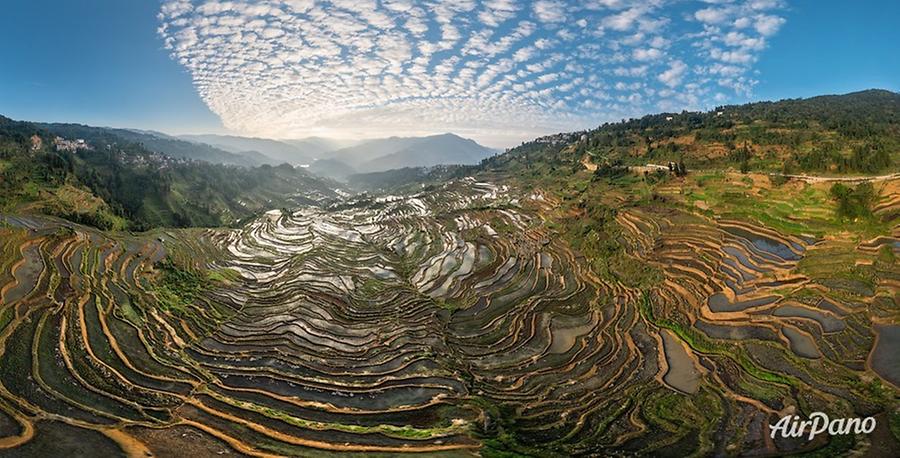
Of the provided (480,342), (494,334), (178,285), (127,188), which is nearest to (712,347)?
(494,334)

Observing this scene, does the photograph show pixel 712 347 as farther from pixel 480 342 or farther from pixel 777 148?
pixel 777 148

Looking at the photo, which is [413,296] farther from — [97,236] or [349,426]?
[97,236]

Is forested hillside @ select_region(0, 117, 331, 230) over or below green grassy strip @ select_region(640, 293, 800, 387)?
over

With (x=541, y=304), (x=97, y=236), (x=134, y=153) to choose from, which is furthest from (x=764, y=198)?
(x=134, y=153)

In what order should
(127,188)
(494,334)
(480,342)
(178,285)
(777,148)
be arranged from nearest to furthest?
1. (480,342)
2. (494,334)
3. (178,285)
4. (777,148)
5. (127,188)
